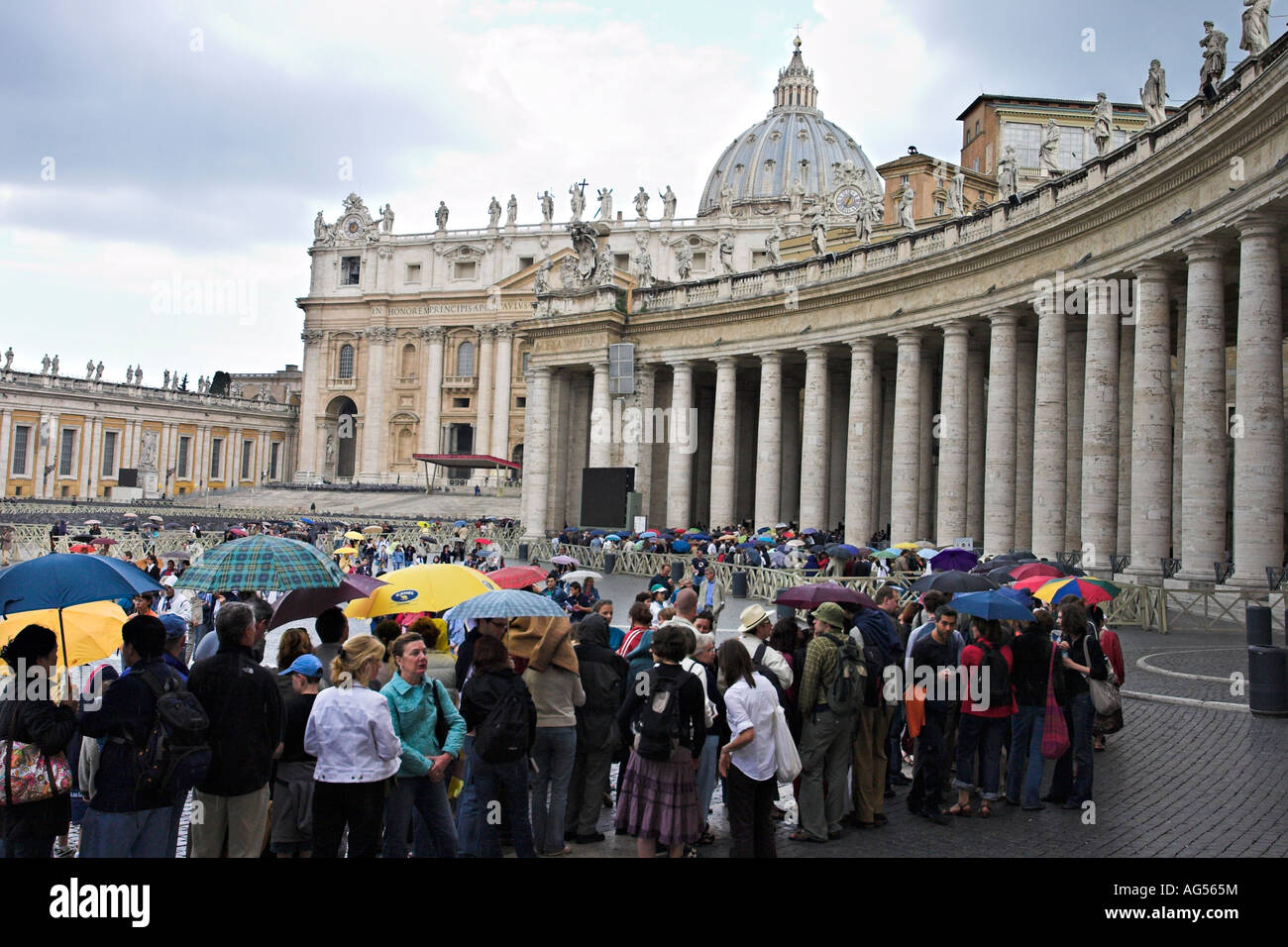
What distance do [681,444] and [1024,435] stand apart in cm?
1229

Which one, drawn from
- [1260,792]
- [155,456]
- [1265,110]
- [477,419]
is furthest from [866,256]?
[155,456]

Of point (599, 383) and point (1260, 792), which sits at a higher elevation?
point (599, 383)

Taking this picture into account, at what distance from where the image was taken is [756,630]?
8.20 metres

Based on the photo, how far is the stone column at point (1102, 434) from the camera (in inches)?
914

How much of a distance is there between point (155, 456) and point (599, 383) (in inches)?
2630

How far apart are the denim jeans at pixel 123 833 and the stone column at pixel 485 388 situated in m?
87.9

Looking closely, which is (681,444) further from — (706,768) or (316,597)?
(706,768)

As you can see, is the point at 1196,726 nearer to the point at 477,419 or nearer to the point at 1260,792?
the point at 1260,792

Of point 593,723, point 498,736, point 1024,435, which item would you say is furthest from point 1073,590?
point 1024,435

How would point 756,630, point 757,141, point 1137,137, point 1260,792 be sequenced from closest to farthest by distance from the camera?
1. point 756,630
2. point 1260,792
3. point 1137,137
4. point 757,141

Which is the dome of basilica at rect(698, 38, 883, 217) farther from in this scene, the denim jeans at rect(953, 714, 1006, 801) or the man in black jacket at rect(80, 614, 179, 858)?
the man in black jacket at rect(80, 614, 179, 858)

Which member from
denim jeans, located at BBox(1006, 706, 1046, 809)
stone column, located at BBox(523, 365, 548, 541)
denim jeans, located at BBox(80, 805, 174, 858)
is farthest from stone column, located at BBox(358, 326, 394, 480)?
denim jeans, located at BBox(80, 805, 174, 858)
